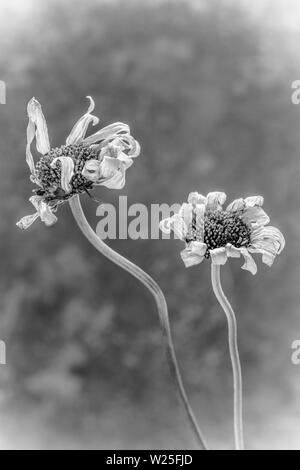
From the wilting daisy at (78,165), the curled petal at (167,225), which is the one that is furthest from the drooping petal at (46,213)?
the curled petal at (167,225)

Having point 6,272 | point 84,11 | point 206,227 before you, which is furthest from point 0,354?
point 84,11

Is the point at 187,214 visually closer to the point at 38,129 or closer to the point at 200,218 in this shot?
the point at 200,218

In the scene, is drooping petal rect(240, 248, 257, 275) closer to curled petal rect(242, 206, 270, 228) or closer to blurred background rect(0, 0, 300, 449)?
curled petal rect(242, 206, 270, 228)

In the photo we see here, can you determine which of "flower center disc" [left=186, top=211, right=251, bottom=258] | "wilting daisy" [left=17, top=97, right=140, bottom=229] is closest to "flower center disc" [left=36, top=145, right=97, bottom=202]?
"wilting daisy" [left=17, top=97, right=140, bottom=229]

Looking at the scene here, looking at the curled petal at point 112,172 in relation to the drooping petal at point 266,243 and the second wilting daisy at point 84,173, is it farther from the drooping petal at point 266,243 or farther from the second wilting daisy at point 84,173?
the drooping petal at point 266,243

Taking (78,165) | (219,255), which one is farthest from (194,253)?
(78,165)
